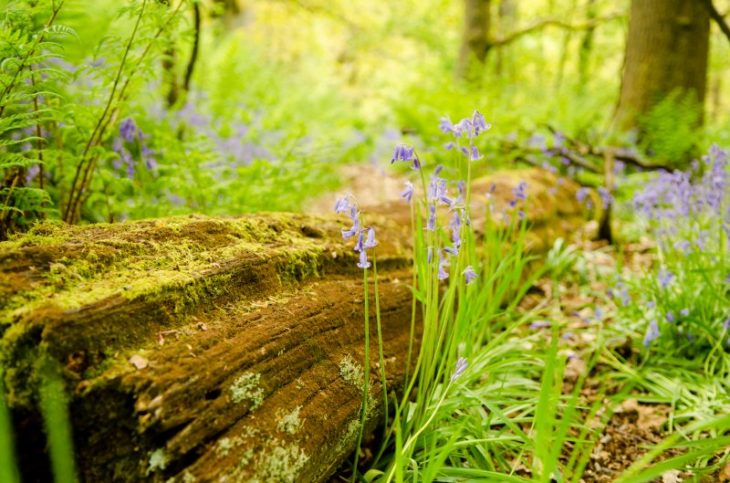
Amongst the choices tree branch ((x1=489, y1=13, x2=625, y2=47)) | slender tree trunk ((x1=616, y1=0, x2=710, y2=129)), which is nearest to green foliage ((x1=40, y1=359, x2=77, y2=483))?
slender tree trunk ((x1=616, y1=0, x2=710, y2=129))

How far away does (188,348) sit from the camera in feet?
4.08

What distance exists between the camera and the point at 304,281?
1770 millimetres

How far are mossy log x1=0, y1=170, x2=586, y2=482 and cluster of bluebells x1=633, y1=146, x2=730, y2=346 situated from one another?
1.38 m

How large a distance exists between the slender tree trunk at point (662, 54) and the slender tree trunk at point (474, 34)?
2.67m

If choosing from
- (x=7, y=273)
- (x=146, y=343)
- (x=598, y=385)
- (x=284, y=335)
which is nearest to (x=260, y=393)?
(x=284, y=335)

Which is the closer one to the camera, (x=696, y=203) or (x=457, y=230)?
(x=457, y=230)

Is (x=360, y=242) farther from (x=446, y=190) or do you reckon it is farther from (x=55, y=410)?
(x=55, y=410)

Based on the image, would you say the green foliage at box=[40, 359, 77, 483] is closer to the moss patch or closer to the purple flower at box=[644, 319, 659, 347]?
the moss patch

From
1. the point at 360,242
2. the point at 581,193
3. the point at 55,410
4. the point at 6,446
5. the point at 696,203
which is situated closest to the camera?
the point at 6,446

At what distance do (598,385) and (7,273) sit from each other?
92.7 inches

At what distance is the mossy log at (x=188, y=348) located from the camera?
1.10 metres

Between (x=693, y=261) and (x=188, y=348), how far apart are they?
7.80ft

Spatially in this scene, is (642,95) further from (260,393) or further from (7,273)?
(7,273)

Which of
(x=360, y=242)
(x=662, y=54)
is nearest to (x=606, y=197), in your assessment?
(x=360, y=242)
